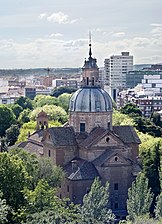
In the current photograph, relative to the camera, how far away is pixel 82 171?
Answer: 2112 inches

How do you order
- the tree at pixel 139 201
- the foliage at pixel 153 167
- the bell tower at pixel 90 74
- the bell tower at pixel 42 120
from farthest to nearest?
1. the bell tower at pixel 42 120
2. the bell tower at pixel 90 74
3. the foliage at pixel 153 167
4. the tree at pixel 139 201

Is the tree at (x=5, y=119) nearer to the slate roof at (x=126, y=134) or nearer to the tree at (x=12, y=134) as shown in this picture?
the tree at (x=12, y=134)

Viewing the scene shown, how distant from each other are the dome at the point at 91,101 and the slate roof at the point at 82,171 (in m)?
4.89

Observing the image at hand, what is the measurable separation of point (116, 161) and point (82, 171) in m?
2.99

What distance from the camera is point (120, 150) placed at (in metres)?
55.8

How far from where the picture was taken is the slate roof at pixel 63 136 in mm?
56531

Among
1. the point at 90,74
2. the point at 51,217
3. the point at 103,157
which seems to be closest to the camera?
the point at 51,217

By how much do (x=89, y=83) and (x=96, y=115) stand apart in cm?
325

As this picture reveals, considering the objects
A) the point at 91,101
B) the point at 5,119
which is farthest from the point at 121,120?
the point at 91,101

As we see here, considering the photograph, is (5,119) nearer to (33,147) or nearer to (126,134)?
(33,147)

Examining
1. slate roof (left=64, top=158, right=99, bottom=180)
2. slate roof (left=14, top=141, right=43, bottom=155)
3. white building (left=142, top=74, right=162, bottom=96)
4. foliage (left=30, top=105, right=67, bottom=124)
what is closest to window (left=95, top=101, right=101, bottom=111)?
slate roof (left=64, top=158, right=99, bottom=180)

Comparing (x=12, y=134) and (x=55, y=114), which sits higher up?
(x=55, y=114)

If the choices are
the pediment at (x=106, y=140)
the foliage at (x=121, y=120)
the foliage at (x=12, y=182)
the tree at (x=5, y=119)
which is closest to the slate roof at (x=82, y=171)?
the pediment at (x=106, y=140)

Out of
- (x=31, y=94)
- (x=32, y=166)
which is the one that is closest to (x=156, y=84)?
(x=31, y=94)
